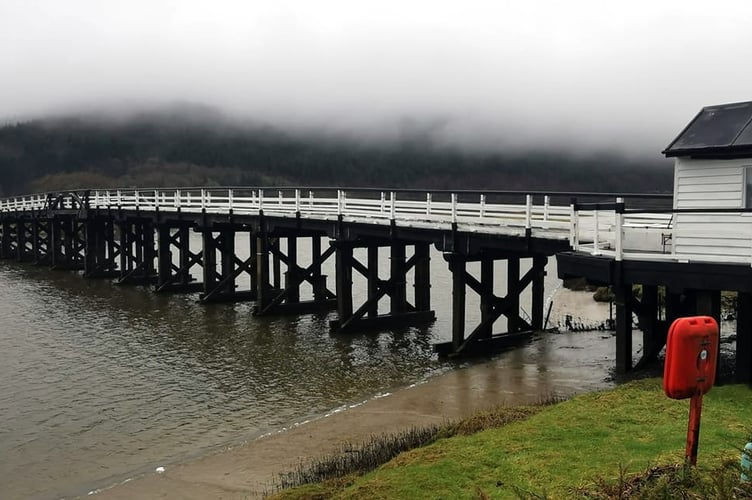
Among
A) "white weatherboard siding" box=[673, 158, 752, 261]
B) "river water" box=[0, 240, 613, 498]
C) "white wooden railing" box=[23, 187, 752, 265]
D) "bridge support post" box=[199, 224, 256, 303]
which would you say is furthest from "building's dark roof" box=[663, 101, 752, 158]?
"bridge support post" box=[199, 224, 256, 303]

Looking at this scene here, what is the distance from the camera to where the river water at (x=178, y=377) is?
41.3ft

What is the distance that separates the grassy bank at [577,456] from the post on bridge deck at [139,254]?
99.7 feet

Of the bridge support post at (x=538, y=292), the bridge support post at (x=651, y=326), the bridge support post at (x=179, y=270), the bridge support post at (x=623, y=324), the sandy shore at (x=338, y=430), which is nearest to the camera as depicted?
the sandy shore at (x=338, y=430)

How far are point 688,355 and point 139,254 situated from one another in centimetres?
3667

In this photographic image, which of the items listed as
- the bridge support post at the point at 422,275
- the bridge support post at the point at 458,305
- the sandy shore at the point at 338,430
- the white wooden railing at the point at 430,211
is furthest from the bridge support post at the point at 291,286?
the sandy shore at the point at 338,430

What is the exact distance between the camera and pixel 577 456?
8070 mm

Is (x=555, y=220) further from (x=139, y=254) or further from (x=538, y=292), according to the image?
(x=139, y=254)

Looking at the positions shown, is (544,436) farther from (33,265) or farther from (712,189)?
(33,265)

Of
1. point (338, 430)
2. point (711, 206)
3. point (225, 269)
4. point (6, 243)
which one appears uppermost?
point (711, 206)

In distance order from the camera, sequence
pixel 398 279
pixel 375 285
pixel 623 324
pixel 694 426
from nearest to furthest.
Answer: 1. pixel 694 426
2. pixel 623 324
3. pixel 375 285
4. pixel 398 279

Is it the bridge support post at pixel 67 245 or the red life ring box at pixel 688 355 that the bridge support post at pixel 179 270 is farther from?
the red life ring box at pixel 688 355

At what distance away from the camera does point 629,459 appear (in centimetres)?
773

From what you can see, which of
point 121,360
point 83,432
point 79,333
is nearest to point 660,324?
point 83,432

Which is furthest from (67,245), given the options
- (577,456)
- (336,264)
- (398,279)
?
(577,456)
